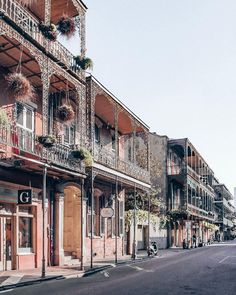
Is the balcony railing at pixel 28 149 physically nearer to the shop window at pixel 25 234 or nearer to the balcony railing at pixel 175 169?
the shop window at pixel 25 234

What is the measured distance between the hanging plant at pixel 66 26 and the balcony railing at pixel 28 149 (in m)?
4.55

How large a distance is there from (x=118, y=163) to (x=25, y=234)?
7.24 meters

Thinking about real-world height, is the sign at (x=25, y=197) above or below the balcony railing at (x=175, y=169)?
below

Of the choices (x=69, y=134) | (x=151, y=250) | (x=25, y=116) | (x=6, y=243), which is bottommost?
(x=151, y=250)

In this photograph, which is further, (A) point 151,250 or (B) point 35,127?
(A) point 151,250

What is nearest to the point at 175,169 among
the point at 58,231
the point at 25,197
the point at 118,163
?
the point at 118,163

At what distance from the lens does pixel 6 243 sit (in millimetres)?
16547

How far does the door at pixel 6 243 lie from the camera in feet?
53.0

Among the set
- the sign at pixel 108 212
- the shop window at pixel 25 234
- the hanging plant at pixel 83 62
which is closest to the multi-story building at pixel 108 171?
the hanging plant at pixel 83 62

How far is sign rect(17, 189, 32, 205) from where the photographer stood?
52.8 feet

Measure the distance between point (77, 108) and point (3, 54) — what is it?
16.6 ft

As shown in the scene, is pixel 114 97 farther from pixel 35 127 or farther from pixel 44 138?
pixel 44 138

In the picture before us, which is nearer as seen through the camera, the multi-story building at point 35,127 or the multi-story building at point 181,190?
the multi-story building at point 35,127

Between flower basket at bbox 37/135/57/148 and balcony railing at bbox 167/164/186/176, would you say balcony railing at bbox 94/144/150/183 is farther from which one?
balcony railing at bbox 167/164/186/176
